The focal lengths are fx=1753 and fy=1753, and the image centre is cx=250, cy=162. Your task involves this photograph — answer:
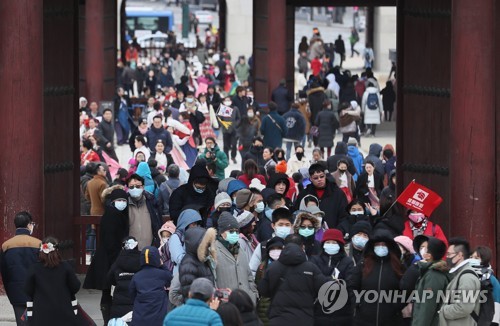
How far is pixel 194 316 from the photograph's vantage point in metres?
13.5

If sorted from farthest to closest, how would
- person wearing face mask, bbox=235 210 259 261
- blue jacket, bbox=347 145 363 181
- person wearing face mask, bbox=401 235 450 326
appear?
blue jacket, bbox=347 145 363 181 < person wearing face mask, bbox=235 210 259 261 < person wearing face mask, bbox=401 235 450 326

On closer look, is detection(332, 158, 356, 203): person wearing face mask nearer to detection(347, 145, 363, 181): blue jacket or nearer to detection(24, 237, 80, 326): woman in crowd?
detection(347, 145, 363, 181): blue jacket

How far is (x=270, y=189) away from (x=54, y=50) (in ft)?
10.2

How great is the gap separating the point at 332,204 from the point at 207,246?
4.44 meters

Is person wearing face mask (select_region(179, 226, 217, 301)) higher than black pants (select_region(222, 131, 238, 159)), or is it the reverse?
person wearing face mask (select_region(179, 226, 217, 301))

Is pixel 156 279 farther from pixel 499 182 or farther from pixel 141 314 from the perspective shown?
pixel 499 182

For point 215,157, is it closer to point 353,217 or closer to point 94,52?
point 353,217

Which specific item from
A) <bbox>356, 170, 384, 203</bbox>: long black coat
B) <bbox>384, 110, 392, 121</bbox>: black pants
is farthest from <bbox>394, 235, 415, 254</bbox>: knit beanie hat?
<bbox>384, 110, 392, 121</bbox>: black pants

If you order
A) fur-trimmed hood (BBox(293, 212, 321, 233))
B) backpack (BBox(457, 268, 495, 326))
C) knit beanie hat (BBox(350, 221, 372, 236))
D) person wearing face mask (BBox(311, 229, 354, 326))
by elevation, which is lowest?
backpack (BBox(457, 268, 495, 326))

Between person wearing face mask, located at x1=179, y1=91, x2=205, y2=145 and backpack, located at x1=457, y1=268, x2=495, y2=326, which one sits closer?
backpack, located at x1=457, y1=268, x2=495, y2=326

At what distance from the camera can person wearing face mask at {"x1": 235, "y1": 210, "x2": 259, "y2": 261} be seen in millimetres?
17614

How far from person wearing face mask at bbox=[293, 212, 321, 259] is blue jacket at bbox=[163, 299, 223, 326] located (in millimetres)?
3759

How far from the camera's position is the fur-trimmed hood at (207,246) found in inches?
635

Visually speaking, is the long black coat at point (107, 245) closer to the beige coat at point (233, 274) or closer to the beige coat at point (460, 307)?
the beige coat at point (233, 274)
